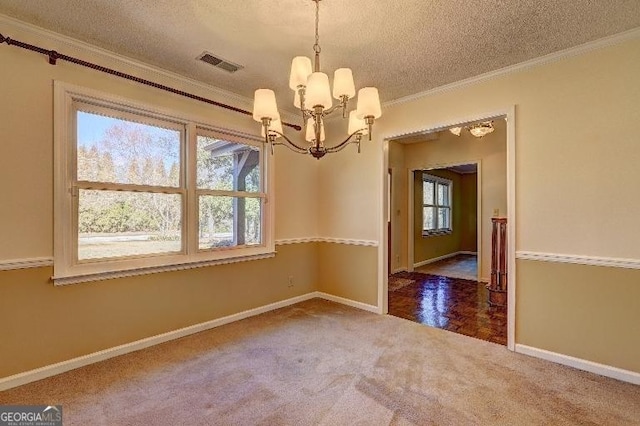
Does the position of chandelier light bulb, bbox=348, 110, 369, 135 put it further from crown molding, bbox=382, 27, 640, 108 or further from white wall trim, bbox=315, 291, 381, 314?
white wall trim, bbox=315, 291, 381, 314

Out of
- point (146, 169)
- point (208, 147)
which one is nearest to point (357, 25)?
point (208, 147)

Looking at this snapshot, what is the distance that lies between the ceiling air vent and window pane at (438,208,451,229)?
6.51m

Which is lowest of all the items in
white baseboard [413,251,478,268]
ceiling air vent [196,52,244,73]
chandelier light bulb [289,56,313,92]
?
white baseboard [413,251,478,268]

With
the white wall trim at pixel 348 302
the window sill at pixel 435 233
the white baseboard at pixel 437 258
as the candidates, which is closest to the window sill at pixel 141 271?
the white wall trim at pixel 348 302

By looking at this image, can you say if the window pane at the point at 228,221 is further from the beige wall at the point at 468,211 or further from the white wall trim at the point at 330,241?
the beige wall at the point at 468,211

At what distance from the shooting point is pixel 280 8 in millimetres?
2027

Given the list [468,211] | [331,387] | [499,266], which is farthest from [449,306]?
[468,211]

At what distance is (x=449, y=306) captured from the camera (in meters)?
4.13

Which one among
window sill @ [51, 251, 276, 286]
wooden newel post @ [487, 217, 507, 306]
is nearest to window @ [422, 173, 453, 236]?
wooden newel post @ [487, 217, 507, 306]

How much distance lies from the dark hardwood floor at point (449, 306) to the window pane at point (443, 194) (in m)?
2.89

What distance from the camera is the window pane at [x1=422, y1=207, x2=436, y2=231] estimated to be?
23.9 feet

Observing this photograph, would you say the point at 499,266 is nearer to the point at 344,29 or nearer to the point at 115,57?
the point at 344,29

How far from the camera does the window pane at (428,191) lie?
288 inches

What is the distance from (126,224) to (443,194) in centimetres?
742
